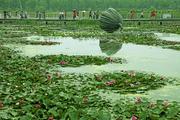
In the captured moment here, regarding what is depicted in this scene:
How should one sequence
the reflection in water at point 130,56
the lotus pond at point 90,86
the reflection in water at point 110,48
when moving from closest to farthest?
the lotus pond at point 90,86, the reflection in water at point 130,56, the reflection in water at point 110,48

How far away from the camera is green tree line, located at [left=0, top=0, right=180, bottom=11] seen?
9831cm

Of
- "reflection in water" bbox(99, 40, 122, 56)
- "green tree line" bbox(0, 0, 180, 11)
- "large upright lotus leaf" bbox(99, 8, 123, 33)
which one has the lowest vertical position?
"reflection in water" bbox(99, 40, 122, 56)

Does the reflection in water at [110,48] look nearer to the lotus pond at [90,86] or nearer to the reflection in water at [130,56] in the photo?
the reflection in water at [130,56]

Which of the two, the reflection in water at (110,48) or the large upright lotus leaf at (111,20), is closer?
the reflection in water at (110,48)

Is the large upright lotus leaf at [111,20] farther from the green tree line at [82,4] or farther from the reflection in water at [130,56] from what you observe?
the green tree line at [82,4]

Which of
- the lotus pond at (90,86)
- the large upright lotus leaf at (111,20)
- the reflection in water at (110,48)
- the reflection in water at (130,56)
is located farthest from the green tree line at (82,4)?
the lotus pond at (90,86)

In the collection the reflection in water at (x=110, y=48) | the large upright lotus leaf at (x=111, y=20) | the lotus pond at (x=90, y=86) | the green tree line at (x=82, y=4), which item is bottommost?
the lotus pond at (x=90, y=86)

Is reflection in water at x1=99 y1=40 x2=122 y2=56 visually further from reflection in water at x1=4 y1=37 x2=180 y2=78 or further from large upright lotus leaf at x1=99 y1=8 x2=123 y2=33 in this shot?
large upright lotus leaf at x1=99 y1=8 x2=123 y2=33

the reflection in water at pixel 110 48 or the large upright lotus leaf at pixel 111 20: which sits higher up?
the large upright lotus leaf at pixel 111 20

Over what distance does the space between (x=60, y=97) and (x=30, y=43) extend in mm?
13885

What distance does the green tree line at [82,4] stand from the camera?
98.3 metres

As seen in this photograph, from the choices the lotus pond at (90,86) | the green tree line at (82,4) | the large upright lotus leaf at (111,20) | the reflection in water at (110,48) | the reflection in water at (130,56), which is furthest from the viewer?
the green tree line at (82,4)

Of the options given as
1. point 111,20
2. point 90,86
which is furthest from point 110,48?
point 90,86

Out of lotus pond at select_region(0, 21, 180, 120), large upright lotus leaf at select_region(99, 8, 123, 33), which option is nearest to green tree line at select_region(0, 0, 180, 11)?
large upright lotus leaf at select_region(99, 8, 123, 33)
